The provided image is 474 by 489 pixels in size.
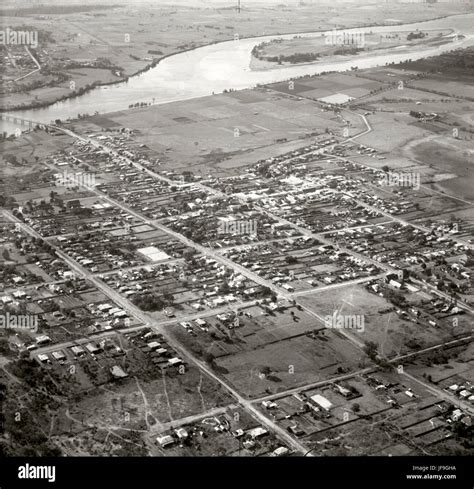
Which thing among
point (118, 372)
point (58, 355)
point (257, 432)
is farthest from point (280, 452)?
point (58, 355)

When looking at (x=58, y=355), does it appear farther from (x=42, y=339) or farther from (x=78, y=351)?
(x=42, y=339)

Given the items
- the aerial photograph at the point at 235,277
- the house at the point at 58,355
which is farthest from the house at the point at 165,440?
the house at the point at 58,355

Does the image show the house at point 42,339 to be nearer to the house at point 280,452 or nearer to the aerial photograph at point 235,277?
the aerial photograph at point 235,277

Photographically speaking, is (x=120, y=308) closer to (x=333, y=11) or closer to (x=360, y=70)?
(x=360, y=70)

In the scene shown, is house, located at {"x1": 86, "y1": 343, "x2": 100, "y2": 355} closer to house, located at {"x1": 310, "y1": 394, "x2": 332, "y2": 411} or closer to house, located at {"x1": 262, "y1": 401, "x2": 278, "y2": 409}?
house, located at {"x1": 262, "y1": 401, "x2": 278, "y2": 409}

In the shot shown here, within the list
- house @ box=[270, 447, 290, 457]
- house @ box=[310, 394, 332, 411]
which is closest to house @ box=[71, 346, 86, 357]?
house @ box=[310, 394, 332, 411]
